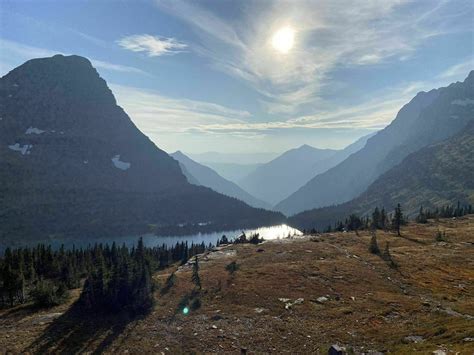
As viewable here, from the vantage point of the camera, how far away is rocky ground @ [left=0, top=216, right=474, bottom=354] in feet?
144

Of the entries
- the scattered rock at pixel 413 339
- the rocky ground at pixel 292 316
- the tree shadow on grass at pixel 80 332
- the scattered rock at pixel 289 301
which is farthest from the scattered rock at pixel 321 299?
the tree shadow on grass at pixel 80 332

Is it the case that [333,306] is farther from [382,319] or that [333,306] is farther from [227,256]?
A: [227,256]

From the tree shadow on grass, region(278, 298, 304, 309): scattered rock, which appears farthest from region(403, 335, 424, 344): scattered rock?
the tree shadow on grass

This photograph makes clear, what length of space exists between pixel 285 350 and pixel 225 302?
21.2 metres

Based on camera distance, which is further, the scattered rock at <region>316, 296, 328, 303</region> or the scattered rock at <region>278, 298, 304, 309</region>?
the scattered rock at <region>316, 296, 328, 303</region>

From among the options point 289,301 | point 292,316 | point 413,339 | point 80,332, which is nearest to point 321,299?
point 289,301

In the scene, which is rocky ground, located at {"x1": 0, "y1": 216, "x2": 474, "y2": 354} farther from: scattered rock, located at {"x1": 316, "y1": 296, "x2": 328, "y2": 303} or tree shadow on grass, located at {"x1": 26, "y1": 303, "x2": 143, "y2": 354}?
tree shadow on grass, located at {"x1": 26, "y1": 303, "x2": 143, "y2": 354}

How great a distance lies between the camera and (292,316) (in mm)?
54375

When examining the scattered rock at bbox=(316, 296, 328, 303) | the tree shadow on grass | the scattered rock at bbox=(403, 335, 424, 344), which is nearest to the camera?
the scattered rock at bbox=(403, 335, 424, 344)

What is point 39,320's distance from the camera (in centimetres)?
5634

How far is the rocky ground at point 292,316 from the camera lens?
44.0 meters

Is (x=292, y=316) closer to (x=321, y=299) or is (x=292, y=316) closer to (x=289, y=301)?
(x=289, y=301)

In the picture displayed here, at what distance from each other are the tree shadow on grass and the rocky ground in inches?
6.0

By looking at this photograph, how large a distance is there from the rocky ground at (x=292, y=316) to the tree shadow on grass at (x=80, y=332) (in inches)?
6.0
